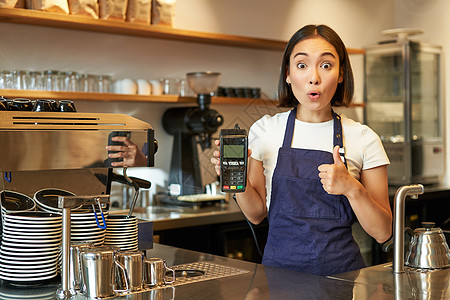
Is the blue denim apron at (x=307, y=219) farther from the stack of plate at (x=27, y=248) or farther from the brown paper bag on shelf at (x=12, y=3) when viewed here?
the brown paper bag on shelf at (x=12, y=3)

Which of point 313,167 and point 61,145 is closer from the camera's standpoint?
point 61,145

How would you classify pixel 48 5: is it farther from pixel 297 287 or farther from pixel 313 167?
pixel 297 287

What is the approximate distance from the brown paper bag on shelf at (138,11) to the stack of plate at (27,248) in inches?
82.9

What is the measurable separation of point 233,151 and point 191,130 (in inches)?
79.3

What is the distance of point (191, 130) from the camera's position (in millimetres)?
3773

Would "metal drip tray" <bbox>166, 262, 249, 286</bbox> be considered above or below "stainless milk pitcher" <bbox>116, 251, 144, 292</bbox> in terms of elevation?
below

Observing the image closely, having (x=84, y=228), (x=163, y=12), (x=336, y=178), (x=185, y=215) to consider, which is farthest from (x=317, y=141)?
(x=163, y=12)

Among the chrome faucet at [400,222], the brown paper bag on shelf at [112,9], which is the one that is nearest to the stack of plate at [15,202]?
the chrome faucet at [400,222]

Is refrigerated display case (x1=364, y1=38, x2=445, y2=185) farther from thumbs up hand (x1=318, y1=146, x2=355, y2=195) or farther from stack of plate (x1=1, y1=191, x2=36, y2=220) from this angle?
stack of plate (x1=1, y1=191, x2=36, y2=220)

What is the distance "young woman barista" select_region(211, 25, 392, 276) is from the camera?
2.01 metres

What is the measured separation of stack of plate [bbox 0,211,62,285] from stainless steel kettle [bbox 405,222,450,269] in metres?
1.05

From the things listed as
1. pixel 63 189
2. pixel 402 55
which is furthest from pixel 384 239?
pixel 402 55

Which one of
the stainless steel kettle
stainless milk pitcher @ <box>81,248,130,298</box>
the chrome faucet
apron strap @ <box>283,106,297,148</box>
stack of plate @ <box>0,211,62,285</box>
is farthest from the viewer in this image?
apron strap @ <box>283,106,297,148</box>

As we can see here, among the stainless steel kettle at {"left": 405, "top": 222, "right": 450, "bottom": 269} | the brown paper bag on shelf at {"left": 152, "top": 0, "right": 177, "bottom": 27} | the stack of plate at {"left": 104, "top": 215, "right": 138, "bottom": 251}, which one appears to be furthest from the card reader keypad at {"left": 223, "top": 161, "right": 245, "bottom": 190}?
the brown paper bag on shelf at {"left": 152, "top": 0, "right": 177, "bottom": 27}
